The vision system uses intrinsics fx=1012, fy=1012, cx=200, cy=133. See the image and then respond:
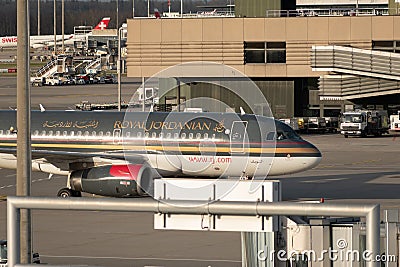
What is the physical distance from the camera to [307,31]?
89375mm

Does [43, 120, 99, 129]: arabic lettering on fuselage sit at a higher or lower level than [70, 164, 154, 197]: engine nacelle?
higher

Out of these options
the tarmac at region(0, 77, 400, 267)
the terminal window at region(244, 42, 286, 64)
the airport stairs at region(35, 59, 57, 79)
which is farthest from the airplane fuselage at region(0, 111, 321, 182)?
the airport stairs at region(35, 59, 57, 79)

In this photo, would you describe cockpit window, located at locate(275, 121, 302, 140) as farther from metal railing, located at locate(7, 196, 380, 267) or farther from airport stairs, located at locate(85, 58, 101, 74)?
airport stairs, located at locate(85, 58, 101, 74)

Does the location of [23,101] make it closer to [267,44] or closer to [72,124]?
[72,124]

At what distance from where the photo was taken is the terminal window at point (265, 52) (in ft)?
297

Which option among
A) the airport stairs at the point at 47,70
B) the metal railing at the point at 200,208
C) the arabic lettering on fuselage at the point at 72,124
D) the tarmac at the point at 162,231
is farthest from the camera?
the airport stairs at the point at 47,70

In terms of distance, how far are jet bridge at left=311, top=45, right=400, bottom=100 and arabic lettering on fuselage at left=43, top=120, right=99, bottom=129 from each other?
4320 cm

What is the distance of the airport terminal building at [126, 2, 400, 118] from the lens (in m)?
88.5

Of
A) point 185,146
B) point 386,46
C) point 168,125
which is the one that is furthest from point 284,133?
point 386,46

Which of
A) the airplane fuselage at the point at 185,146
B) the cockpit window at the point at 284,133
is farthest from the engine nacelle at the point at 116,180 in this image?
the cockpit window at the point at 284,133

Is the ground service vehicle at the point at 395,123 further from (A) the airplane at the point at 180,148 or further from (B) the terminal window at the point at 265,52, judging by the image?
(A) the airplane at the point at 180,148

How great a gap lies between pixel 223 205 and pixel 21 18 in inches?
364

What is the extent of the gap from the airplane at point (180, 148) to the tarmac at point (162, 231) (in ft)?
7.56

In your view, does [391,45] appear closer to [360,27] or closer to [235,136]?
[360,27]
